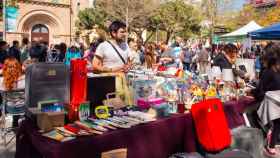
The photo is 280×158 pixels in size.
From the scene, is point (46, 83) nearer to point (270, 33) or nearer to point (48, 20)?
point (270, 33)

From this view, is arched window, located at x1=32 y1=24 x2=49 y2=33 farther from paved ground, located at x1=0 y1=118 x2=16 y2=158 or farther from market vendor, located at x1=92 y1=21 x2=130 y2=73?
market vendor, located at x1=92 y1=21 x2=130 y2=73

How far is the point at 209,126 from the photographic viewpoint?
12.3ft

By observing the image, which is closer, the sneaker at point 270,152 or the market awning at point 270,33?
the sneaker at point 270,152

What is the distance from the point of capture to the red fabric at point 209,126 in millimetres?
3766

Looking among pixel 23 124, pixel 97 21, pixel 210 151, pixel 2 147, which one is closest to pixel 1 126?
pixel 2 147

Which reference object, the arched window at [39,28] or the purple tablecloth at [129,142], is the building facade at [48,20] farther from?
the purple tablecloth at [129,142]

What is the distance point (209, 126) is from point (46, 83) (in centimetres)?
172

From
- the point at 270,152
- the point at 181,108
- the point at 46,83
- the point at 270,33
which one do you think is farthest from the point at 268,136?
the point at 270,33

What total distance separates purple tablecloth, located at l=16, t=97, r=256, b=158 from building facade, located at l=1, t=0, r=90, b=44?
3655 cm

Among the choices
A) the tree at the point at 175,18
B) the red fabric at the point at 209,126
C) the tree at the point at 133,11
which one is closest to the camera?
the red fabric at the point at 209,126

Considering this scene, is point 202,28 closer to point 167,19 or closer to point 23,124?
point 167,19

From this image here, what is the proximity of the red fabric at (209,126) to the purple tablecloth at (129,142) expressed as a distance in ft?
0.32

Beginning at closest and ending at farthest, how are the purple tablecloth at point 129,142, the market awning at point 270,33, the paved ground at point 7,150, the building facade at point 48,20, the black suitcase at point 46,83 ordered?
the purple tablecloth at point 129,142 < the black suitcase at point 46,83 < the paved ground at point 7,150 < the market awning at point 270,33 < the building facade at point 48,20

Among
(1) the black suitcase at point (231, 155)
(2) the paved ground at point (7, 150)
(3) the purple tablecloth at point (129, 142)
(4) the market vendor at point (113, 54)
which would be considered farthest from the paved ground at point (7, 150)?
(1) the black suitcase at point (231, 155)
